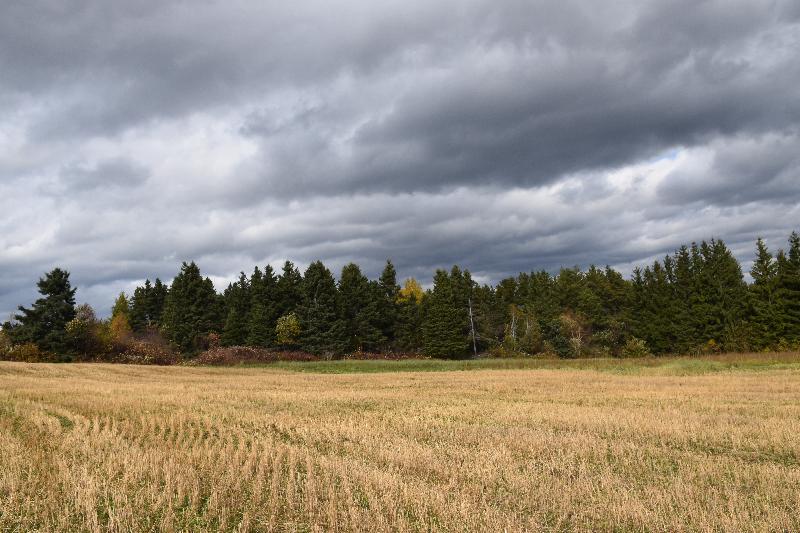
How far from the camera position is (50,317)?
68.4 meters

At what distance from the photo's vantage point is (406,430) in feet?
48.0

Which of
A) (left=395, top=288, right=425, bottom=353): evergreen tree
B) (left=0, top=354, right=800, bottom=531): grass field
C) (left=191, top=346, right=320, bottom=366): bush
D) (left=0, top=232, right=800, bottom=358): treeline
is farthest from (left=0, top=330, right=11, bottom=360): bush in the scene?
(left=395, top=288, right=425, bottom=353): evergreen tree

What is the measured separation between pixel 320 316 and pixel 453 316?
72.7ft

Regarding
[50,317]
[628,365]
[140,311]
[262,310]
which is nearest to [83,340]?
[50,317]

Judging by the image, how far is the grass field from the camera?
738 centimetres

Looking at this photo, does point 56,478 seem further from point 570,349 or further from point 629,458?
point 570,349

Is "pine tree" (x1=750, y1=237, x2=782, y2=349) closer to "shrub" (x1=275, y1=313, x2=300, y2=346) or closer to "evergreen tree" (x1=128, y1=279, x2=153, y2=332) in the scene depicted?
"shrub" (x1=275, y1=313, x2=300, y2=346)

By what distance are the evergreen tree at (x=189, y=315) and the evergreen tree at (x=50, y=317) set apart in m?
17.0

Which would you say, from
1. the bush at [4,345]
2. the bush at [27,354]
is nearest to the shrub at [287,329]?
the bush at [27,354]

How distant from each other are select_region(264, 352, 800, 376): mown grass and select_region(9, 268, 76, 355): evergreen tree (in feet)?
90.6

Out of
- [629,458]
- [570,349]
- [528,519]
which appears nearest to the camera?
[528,519]

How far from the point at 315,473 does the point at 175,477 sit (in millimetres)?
2420

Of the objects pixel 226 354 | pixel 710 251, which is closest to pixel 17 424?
pixel 226 354

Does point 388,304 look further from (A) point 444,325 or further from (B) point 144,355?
(B) point 144,355
